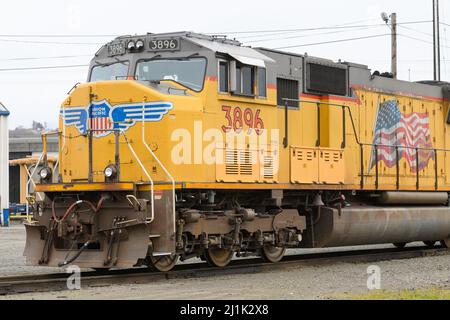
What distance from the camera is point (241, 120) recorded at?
1373cm

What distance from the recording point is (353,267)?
49.4 ft

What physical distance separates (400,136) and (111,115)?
320 inches

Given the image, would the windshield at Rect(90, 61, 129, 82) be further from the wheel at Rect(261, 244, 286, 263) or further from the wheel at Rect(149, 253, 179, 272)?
the wheel at Rect(261, 244, 286, 263)

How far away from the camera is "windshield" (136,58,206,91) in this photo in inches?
519

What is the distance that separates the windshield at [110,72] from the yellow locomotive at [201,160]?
3 centimetres

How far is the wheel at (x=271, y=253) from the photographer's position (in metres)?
15.1

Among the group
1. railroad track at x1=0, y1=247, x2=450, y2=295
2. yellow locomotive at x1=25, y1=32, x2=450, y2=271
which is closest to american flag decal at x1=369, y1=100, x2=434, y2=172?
yellow locomotive at x1=25, y1=32, x2=450, y2=271

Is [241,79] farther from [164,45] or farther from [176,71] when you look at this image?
[164,45]

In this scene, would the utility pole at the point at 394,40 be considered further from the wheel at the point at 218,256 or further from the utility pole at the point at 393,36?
the wheel at the point at 218,256

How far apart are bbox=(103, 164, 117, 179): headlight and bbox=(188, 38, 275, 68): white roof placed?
261cm

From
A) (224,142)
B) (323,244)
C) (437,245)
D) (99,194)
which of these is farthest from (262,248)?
(437,245)

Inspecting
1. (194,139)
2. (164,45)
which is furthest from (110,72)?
(194,139)

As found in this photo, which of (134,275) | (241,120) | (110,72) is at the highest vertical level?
(110,72)
